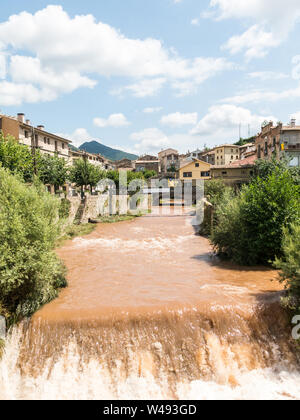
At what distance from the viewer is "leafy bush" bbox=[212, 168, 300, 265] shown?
12.7 metres

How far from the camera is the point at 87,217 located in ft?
96.7

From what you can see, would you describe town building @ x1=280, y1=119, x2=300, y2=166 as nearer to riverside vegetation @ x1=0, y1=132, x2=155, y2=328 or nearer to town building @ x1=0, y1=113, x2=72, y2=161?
town building @ x1=0, y1=113, x2=72, y2=161

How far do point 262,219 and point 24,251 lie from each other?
1010cm

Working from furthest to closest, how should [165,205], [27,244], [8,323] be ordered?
[165,205] < [27,244] < [8,323]

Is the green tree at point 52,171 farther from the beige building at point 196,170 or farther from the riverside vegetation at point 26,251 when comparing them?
the beige building at point 196,170

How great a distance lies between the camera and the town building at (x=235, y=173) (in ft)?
129

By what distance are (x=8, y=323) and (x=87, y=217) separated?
21.1m

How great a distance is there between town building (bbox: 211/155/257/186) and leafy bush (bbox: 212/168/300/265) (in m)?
26.1

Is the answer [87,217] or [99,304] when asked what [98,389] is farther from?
[87,217]

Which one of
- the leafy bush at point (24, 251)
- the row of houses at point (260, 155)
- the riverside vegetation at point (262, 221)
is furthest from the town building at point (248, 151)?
the leafy bush at point (24, 251)

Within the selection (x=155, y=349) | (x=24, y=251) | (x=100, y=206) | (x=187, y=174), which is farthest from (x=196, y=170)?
(x=155, y=349)

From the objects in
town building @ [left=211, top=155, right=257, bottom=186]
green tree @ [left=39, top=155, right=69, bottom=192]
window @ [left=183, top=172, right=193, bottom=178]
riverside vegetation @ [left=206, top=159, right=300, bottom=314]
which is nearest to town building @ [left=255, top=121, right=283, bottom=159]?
town building @ [left=211, top=155, right=257, bottom=186]
